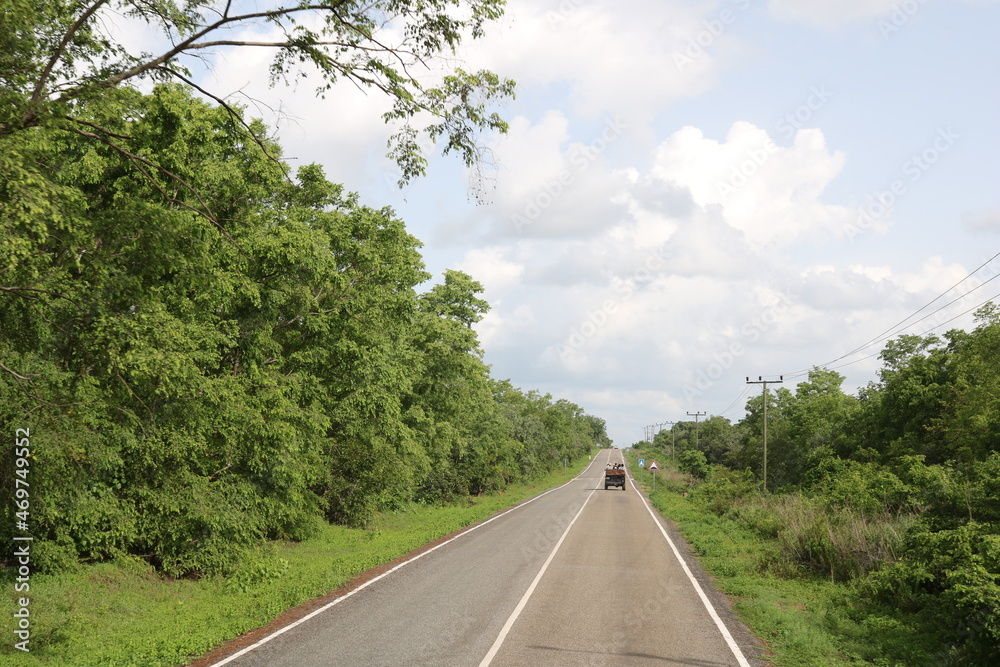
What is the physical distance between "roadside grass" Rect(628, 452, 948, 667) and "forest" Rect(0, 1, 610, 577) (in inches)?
357

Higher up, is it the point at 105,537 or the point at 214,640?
the point at 105,537

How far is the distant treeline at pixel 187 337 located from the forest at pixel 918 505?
449 inches

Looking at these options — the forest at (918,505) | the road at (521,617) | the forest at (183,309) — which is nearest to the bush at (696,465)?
the forest at (918,505)

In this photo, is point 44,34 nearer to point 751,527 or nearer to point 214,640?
point 214,640

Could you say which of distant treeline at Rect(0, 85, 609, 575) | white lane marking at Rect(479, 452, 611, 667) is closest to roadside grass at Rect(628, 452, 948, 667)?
white lane marking at Rect(479, 452, 611, 667)

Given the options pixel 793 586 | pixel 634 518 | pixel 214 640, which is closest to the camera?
pixel 214 640

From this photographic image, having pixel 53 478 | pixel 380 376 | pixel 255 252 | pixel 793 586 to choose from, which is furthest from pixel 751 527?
pixel 53 478

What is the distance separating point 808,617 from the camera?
1152cm

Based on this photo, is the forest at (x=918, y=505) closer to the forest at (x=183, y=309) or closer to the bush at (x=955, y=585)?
the bush at (x=955, y=585)

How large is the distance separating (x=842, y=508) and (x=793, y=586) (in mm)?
5139

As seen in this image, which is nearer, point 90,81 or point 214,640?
point 90,81

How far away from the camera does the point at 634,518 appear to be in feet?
97.8

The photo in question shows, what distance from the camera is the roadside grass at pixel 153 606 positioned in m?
8.88

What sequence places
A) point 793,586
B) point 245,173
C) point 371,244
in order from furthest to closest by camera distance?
point 371,244 < point 245,173 < point 793,586
